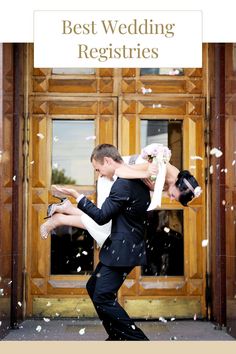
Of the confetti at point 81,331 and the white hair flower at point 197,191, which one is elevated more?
the white hair flower at point 197,191

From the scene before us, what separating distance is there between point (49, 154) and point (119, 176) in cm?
139

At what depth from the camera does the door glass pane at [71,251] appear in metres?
8.06

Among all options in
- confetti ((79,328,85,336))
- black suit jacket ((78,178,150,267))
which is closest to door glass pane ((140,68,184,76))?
black suit jacket ((78,178,150,267))

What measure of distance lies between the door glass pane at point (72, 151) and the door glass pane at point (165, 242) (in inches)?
28.6

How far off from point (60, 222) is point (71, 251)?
447 mm

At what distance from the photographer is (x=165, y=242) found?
809 centimetres

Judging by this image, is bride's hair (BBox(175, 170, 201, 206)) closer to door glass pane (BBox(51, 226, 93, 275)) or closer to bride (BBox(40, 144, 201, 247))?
bride (BBox(40, 144, 201, 247))

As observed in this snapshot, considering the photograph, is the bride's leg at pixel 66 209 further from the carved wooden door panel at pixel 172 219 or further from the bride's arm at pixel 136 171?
the bride's arm at pixel 136 171

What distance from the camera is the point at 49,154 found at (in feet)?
26.5

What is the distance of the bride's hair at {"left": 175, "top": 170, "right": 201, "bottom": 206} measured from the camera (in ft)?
24.8

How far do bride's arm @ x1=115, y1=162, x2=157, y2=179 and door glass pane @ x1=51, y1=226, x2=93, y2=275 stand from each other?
3.97ft

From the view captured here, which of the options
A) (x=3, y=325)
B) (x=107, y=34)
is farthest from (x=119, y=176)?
(x=3, y=325)

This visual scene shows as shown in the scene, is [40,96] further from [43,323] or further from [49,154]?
[43,323]

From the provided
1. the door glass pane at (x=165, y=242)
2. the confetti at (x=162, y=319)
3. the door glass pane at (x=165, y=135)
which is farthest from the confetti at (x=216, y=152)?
the confetti at (x=162, y=319)
